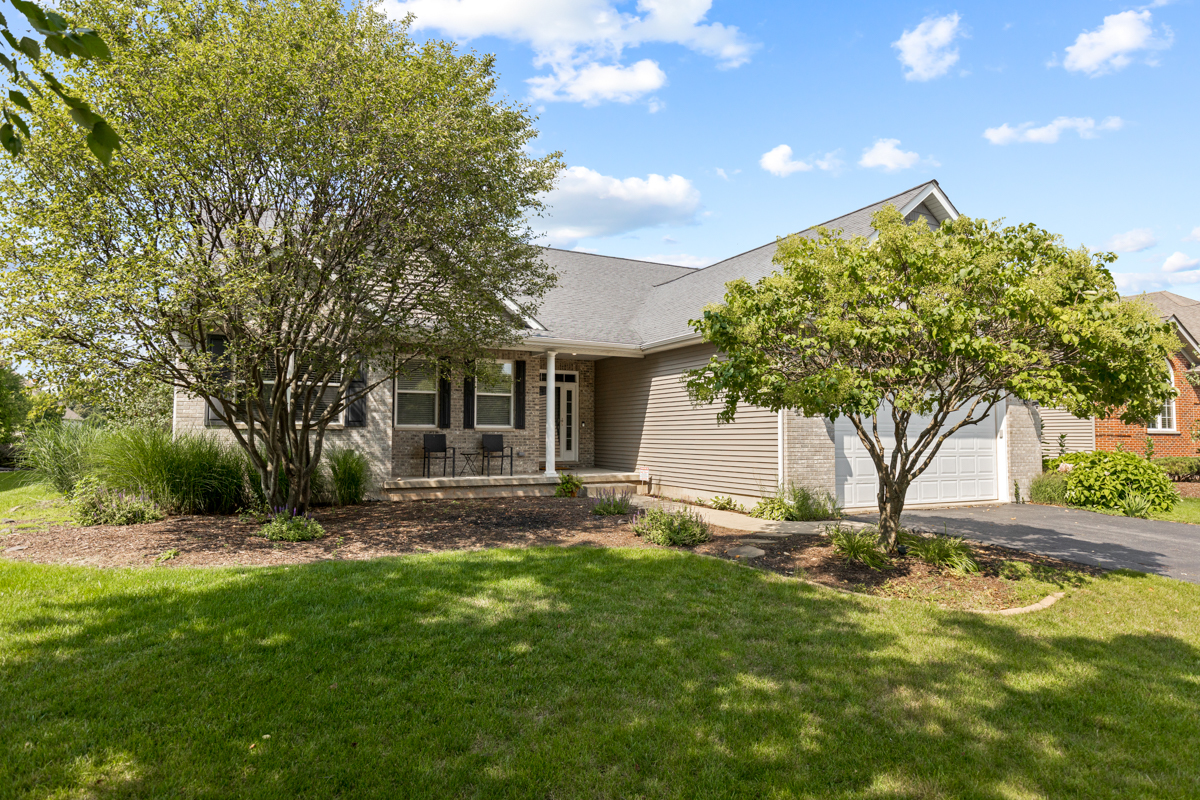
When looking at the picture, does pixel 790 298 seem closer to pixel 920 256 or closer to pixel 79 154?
pixel 920 256

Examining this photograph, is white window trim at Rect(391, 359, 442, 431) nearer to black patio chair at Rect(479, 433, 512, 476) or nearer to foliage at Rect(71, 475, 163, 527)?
black patio chair at Rect(479, 433, 512, 476)

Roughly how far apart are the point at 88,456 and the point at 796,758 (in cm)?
1216

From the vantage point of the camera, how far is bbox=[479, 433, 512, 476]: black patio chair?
46.0 feet

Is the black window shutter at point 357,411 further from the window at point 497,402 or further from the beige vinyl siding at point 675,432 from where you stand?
the beige vinyl siding at point 675,432

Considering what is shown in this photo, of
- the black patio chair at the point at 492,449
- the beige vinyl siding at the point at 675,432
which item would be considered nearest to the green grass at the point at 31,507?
the black patio chair at the point at 492,449

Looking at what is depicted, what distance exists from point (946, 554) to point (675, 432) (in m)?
7.50

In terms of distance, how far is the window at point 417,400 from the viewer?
13.6 metres

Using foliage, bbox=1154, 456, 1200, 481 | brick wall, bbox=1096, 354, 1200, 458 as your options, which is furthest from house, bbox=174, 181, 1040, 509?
brick wall, bbox=1096, 354, 1200, 458

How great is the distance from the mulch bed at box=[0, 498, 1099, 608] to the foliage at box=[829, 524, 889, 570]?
4.6 inches

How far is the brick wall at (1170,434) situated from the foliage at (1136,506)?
710 centimetres

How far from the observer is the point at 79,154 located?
718 cm

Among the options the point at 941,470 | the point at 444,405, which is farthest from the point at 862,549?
the point at 444,405

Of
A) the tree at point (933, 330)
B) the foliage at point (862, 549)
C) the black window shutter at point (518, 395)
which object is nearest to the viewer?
the tree at point (933, 330)

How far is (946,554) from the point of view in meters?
7.03
